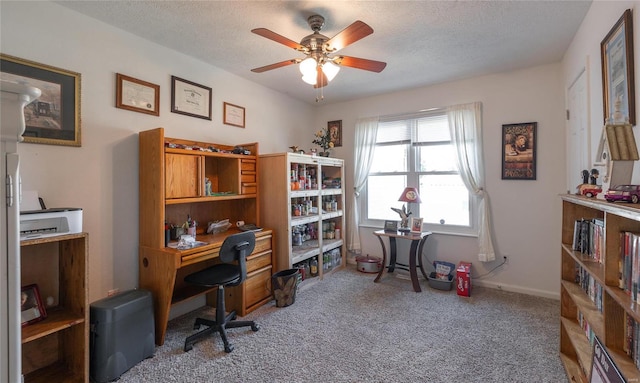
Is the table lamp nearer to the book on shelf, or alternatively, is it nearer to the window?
the window

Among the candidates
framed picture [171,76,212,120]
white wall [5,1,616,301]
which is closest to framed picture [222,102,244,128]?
white wall [5,1,616,301]

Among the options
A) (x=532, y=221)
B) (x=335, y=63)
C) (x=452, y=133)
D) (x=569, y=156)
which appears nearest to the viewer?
(x=335, y=63)

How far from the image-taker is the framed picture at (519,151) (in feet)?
10.6

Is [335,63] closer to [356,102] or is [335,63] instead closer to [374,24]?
[374,24]

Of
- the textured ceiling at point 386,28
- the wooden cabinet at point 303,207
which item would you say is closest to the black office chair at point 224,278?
the wooden cabinet at point 303,207

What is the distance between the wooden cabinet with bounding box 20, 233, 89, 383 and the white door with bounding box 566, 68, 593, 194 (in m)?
3.74

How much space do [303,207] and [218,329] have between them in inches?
70.9

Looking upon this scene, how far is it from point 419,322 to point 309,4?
280 centimetres

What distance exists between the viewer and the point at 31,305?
5.87 feet

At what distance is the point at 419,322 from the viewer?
8.73 feet

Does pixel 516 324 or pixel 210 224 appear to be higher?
pixel 210 224

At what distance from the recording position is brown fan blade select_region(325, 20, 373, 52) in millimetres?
1753

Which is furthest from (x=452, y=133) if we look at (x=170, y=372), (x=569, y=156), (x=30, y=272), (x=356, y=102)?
(x=30, y=272)

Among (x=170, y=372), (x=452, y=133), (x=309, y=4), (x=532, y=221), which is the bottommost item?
(x=170, y=372)
